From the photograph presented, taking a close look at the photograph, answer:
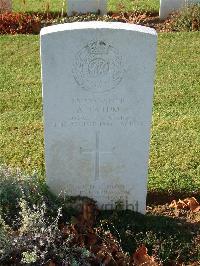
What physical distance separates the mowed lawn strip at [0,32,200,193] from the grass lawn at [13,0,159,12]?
88.3 inches

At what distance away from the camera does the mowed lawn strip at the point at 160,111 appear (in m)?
5.74

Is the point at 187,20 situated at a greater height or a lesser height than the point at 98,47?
lesser

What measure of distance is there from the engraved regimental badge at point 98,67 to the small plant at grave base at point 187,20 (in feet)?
23.2

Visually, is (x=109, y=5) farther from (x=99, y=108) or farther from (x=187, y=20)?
(x=99, y=108)

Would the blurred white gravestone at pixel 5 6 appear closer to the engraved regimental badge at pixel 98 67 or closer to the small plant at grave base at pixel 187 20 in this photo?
the small plant at grave base at pixel 187 20

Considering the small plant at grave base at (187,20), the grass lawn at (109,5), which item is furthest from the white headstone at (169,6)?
the grass lawn at (109,5)

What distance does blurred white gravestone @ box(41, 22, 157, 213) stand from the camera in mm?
4172

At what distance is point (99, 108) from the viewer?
443 centimetres

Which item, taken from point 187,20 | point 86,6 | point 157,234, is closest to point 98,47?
point 157,234

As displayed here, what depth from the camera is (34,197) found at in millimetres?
4488

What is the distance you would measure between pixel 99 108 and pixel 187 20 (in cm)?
715

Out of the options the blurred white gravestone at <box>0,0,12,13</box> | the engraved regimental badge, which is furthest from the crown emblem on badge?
the blurred white gravestone at <box>0,0,12,13</box>

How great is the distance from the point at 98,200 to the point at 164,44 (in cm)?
587

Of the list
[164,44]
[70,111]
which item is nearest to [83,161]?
[70,111]
